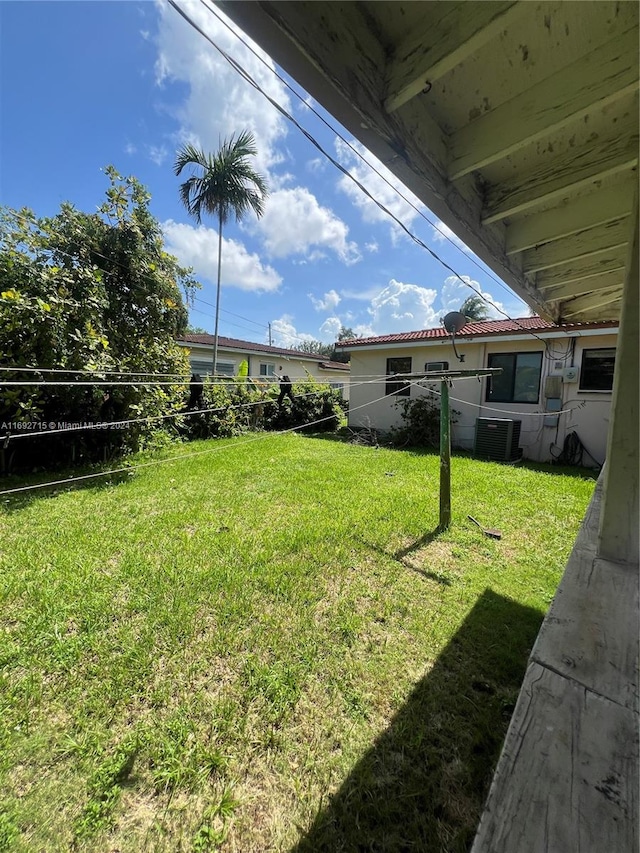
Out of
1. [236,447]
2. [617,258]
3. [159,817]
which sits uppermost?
[617,258]

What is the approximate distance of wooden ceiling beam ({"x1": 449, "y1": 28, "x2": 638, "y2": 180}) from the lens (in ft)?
3.57

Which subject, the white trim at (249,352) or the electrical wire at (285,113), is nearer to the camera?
the electrical wire at (285,113)

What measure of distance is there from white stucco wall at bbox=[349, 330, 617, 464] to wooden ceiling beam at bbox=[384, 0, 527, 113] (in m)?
4.91

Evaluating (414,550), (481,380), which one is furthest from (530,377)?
(414,550)

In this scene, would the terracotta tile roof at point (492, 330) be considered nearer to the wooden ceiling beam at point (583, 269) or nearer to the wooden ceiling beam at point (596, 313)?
the wooden ceiling beam at point (596, 313)

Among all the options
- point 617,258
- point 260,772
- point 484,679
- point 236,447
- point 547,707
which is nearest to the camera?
point 547,707

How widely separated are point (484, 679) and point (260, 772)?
51.5 inches

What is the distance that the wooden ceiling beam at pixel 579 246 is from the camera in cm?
211

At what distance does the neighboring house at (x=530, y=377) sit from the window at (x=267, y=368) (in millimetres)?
8877

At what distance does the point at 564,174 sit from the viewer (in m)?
1.60

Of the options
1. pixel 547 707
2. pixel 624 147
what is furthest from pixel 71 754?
pixel 624 147

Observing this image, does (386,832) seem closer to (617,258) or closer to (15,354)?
(617,258)

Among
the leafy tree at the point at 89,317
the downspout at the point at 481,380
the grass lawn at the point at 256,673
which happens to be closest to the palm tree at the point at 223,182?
the leafy tree at the point at 89,317

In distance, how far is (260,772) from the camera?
1435mm
